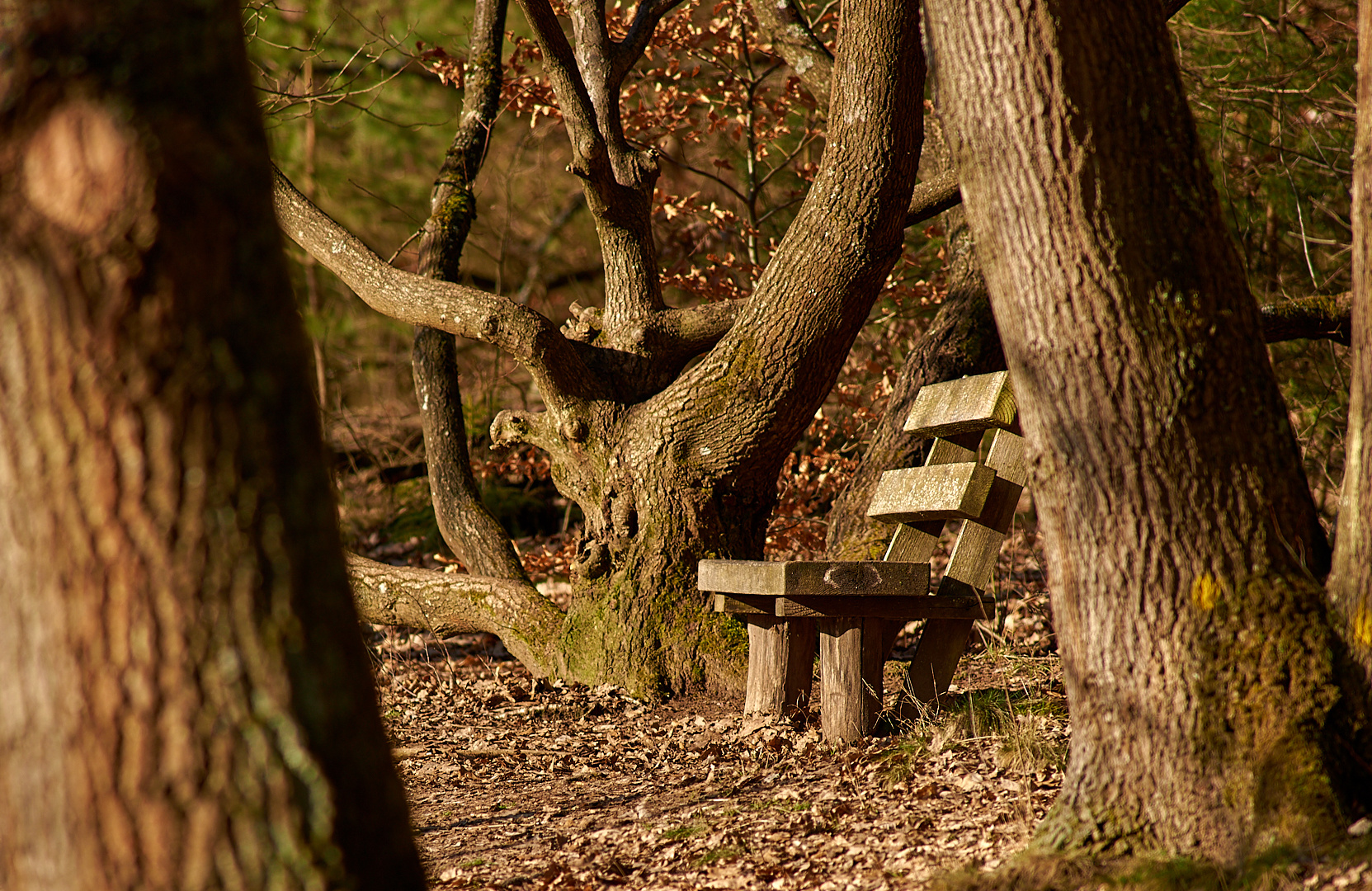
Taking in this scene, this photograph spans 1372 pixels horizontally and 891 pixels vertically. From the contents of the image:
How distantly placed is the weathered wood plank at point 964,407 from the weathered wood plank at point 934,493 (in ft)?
0.58

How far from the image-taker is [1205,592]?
8.18ft

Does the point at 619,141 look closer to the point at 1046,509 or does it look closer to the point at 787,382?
the point at 787,382

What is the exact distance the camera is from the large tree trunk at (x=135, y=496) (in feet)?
5.49

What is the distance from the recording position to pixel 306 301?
1309 cm

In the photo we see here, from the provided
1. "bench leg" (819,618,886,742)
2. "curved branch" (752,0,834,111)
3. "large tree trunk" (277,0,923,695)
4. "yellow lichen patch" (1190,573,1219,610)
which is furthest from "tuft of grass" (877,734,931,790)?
"curved branch" (752,0,834,111)

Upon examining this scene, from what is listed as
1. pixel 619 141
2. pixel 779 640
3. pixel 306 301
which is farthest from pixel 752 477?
pixel 306 301

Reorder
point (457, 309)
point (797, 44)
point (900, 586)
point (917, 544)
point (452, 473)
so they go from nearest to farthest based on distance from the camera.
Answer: point (900, 586)
point (917, 544)
point (457, 309)
point (452, 473)
point (797, 44)

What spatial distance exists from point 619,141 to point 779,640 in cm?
321

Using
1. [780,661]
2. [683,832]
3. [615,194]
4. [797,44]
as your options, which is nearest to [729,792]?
[683,832]

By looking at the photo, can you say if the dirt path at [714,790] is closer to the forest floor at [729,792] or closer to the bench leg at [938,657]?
the forest floor at [729,792]

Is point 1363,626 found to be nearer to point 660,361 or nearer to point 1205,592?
point 1205,592

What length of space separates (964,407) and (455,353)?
3765mm

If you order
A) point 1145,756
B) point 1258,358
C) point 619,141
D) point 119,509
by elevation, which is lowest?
point 1145,756

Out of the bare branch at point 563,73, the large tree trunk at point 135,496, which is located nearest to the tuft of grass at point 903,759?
the large tree trunk at point 135,496
